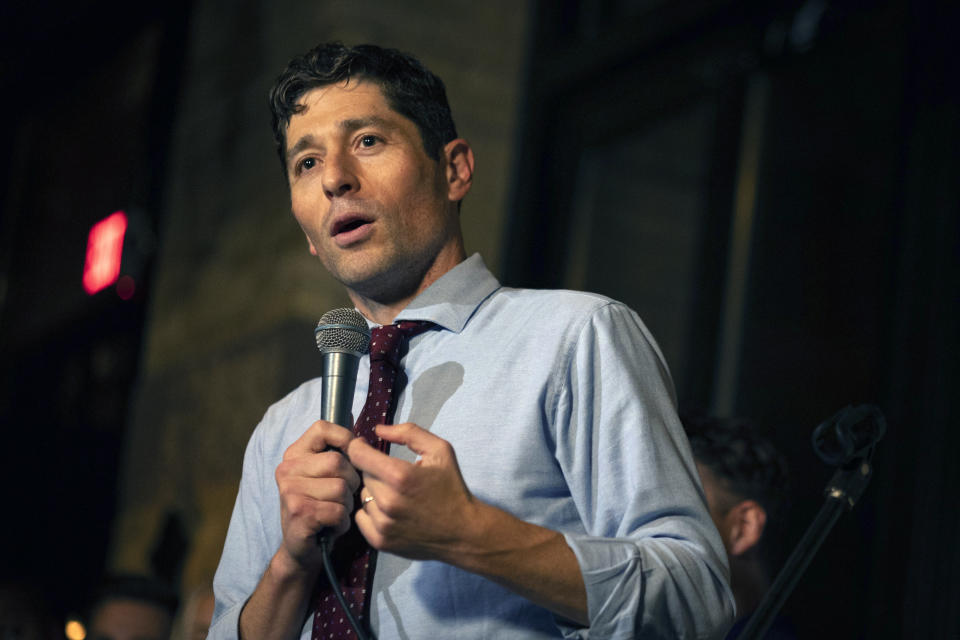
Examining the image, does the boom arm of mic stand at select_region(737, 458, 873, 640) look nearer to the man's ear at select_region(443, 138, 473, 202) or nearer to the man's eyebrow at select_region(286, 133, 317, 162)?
the man's ear at select_region(443, 138, 473, 202)

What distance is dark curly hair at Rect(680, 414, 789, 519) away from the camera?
2.50 meters

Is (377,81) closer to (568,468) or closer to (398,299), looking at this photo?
(398,299)

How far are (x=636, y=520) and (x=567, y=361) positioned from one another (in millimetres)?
199

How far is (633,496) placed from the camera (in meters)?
1.20

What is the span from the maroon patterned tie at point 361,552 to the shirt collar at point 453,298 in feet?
0.19

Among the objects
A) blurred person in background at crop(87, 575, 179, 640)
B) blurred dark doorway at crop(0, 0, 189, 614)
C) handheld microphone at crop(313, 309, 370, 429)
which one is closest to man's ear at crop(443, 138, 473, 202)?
handheld microphone at crop(313, 309, 370, 429)

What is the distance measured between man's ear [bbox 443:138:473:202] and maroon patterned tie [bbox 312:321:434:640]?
277 millimetres

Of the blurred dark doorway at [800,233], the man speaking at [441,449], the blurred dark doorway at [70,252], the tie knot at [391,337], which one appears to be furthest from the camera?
the blurred dark doorway at [70,252]

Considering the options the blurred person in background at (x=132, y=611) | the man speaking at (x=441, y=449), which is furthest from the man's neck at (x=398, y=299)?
the blurred person in background at (x=132, y=611)

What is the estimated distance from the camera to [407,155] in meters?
1.53

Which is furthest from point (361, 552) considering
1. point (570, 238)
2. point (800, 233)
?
point (570, 238)

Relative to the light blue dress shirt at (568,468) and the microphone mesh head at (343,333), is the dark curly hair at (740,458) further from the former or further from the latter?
the microphone mesh head at (343,333)

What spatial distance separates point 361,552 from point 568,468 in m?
0.25

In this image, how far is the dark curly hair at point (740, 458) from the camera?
2498 millimetres
